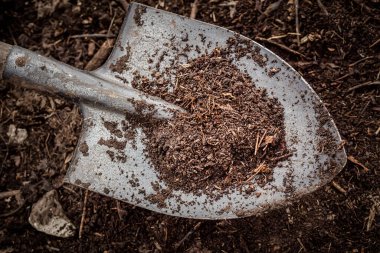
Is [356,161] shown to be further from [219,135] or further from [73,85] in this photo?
[73,85]

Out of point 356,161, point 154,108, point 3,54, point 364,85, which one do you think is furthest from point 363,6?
point 3,54

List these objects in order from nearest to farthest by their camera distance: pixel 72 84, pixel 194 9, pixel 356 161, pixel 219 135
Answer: pixel 219 135
pixel 72 84
pixel 356 161
pixel 194 9

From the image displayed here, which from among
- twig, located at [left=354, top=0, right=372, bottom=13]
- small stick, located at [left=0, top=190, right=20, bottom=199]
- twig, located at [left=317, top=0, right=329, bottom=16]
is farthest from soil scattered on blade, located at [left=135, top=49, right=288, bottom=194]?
small stick, located at [left=0, top=190, right=20, bottom=199]

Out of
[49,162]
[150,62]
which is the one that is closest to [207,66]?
[150,62]

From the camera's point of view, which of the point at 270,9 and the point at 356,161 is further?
the point at 270,9

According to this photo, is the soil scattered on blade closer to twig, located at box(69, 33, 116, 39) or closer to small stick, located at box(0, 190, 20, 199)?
twig, located at box(69, 33, 116, 39)

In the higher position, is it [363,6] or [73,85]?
[363,6]
